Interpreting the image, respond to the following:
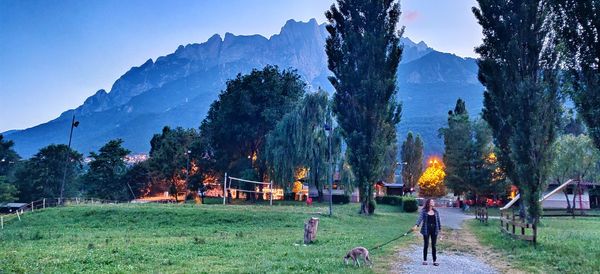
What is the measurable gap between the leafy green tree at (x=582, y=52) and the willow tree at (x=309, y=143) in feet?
101

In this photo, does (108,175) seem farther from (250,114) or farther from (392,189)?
(392,189)

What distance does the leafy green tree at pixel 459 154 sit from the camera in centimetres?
5163

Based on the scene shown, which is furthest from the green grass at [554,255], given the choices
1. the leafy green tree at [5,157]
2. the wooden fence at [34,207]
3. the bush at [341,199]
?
the leafy green tree at [5,157]

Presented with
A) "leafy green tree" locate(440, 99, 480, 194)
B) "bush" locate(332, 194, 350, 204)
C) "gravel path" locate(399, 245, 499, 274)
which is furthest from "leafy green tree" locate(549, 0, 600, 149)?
"bush" locate(332, 194, 350, 204)

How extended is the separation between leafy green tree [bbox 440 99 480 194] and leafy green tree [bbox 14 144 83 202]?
56.7 metres

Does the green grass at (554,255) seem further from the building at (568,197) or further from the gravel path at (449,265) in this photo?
the building at (568,197)

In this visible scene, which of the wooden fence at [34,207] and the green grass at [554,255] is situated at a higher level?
the green grass at [554,255]

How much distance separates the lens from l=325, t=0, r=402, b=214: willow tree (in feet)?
108

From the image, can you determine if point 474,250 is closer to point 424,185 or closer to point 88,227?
point 88,227

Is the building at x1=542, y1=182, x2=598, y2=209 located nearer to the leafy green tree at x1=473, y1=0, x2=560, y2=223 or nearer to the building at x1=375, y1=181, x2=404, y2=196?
the building at x1=375, y1=181, x2=404, y2=196

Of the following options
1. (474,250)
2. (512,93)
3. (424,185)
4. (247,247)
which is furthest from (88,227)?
(424,185)

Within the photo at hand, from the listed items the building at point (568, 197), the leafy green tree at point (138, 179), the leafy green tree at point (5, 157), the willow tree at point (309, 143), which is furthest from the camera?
the leafy green tree at point (5, 157)

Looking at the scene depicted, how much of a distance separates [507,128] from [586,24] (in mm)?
12595

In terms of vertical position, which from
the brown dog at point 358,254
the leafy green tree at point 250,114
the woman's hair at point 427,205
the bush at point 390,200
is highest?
the leafy green tree at point 250,114
